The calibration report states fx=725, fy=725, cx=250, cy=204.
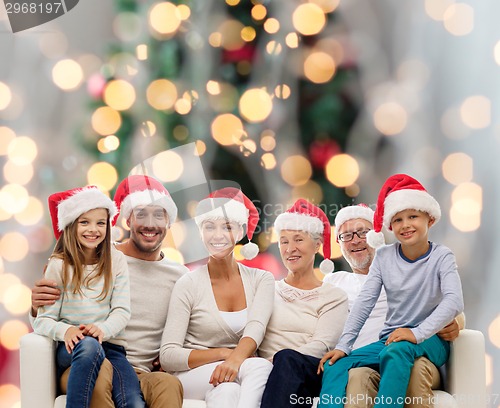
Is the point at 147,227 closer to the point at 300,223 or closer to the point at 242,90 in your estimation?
the point at 300,223

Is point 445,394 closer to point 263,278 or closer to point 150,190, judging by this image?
point 263,278

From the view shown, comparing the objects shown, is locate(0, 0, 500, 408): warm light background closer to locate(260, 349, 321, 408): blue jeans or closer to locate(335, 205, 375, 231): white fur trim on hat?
locate(335, 205, 375, 231): white fur trim on hat

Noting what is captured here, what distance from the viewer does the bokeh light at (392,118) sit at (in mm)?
2887

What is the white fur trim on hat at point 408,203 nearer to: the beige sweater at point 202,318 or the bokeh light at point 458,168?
the beige sweater at point 202,318

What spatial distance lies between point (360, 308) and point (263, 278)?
318 millimetres

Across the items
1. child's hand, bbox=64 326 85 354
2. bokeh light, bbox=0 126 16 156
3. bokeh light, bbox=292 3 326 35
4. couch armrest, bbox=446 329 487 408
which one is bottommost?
couch armrest, bbox=446 329 487 408

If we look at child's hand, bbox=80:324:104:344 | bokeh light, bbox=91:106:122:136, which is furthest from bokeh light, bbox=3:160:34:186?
child's hand, bbox=80:324:104:344

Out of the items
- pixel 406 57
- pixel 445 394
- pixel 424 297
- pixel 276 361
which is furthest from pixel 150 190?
pixel 406 57

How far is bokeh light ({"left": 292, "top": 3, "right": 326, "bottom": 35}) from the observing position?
2.88 metres

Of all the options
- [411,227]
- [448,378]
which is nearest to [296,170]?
[411,227]

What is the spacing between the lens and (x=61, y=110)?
289 centimetres

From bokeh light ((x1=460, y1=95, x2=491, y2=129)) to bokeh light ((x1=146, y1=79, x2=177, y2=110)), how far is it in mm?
1153

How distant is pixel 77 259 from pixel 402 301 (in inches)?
36.2

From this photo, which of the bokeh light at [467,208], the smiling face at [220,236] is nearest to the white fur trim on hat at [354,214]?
the smiling face at [220,236]
